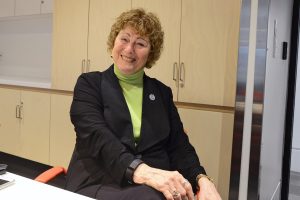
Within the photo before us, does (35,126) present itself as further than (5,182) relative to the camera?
Yes

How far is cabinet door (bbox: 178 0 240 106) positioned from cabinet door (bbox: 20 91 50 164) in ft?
5.15

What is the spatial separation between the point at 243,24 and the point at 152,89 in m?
0.82

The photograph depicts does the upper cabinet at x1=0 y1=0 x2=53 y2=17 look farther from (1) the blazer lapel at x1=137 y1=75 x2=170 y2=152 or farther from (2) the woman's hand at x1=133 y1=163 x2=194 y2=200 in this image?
(2) the woman's hand at x1=133 y1=163 x2=194 y2=200

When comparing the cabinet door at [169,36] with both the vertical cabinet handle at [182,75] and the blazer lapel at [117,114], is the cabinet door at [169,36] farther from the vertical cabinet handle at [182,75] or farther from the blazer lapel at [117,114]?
the blazer lapel at [117,114]

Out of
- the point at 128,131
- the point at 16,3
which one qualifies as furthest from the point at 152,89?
the point at 16,3

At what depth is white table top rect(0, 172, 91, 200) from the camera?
817 mm

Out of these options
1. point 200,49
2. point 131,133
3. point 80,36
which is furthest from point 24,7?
point 131,133

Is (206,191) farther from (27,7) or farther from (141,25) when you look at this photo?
(27,7)

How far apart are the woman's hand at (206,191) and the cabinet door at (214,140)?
894 mm

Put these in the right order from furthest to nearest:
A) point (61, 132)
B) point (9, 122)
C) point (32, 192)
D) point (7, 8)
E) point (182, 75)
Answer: point (7, 8) < point (9, 122) < point (61, 132) < point (182, 75) < point (32, 192)

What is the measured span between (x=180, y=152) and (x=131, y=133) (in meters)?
0.30

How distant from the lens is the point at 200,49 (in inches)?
89.2

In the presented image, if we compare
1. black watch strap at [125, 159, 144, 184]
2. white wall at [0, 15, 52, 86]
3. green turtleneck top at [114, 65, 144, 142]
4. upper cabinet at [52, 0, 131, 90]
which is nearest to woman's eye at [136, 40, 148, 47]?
green turtleneck top at [114, 65, 144, 142]

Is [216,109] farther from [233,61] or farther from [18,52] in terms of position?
[18,52]
